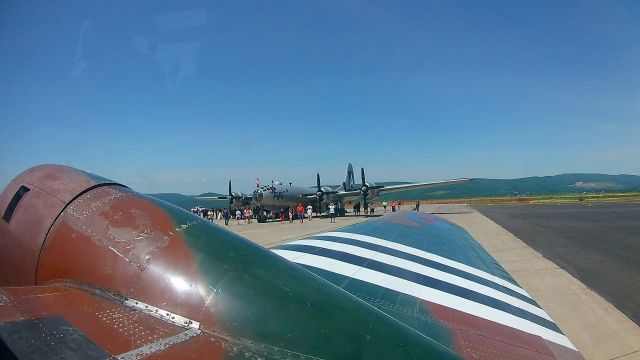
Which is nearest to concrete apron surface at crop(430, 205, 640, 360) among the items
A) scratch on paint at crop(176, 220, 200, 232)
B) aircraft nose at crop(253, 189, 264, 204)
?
scratch on paint at crop(176, 220, 200, 232)

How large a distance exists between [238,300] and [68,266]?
1.13 m

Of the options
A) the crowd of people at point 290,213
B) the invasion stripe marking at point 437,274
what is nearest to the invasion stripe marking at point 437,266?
the invasion stripe marking at point 437,274

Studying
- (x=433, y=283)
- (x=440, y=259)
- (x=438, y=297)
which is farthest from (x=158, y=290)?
(x=440, y=259)

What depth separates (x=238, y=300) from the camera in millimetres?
1994

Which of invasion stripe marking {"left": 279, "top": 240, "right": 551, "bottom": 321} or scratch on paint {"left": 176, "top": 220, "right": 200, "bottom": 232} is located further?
invasion stripe marking {"left": 279, "top": 240, "right": 551, "bottom": 321}

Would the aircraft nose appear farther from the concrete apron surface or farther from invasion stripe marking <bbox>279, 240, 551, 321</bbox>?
invasion stripe marking <bbox>279, 240, 551, 321</bbox>

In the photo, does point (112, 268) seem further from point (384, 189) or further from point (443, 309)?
point (384, 189)

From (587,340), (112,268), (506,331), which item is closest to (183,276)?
(112,268)

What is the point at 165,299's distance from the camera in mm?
1964

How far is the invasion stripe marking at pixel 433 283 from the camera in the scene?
151 inches

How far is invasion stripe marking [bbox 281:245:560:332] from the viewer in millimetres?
3842

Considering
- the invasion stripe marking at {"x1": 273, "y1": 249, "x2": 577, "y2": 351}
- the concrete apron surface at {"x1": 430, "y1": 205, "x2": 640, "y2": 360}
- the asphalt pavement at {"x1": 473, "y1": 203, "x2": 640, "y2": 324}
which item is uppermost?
the invasion stripe marking at {"x1": 273, "y1": 249, "x2": 577, "y2": 351}

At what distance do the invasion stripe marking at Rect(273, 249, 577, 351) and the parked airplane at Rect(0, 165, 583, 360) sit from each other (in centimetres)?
11

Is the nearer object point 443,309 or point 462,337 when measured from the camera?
point 462,337
